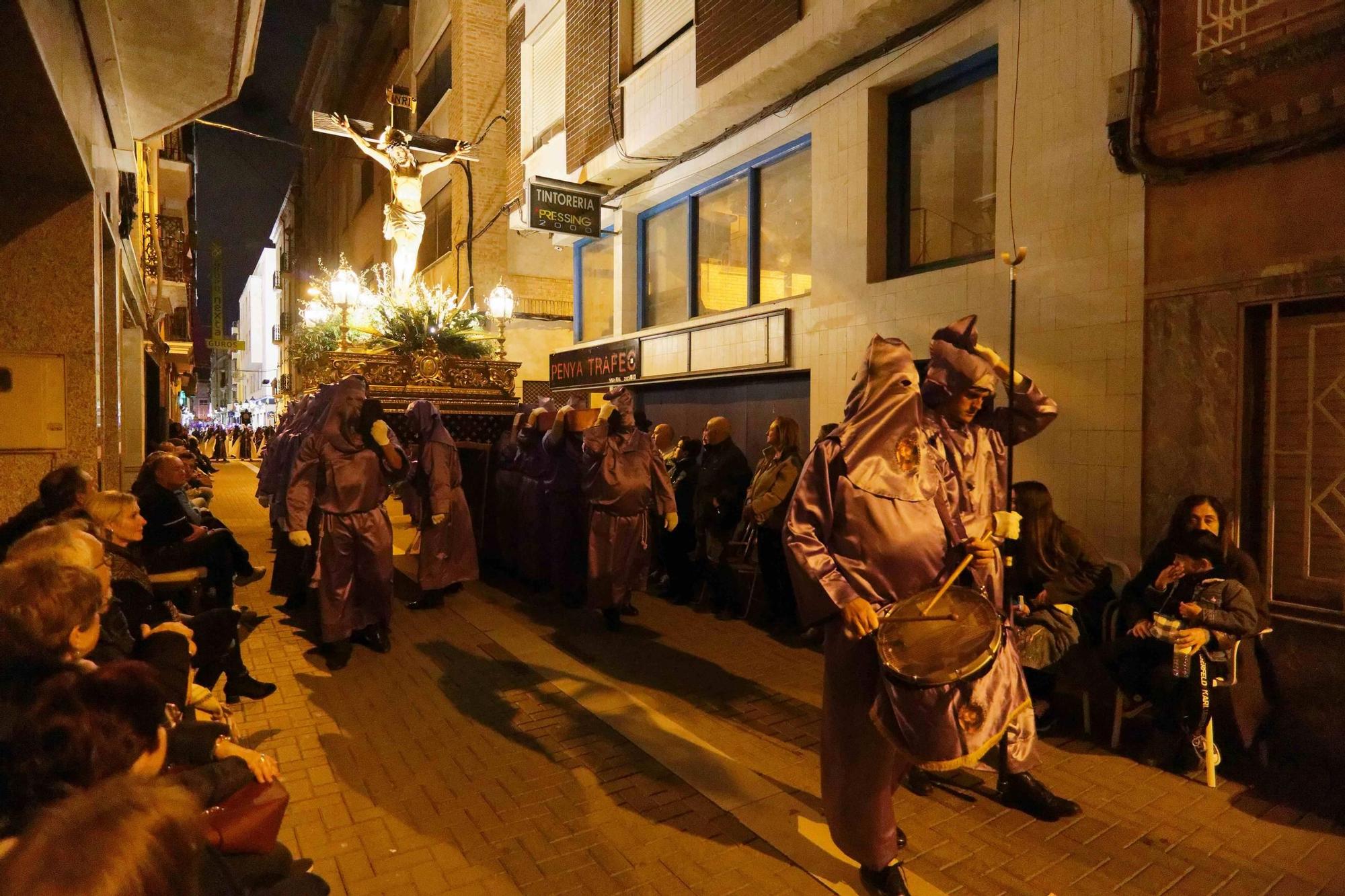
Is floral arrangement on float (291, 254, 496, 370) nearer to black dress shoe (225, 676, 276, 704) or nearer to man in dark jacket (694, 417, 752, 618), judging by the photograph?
man in dark jacket (694, 417, 752, 618)

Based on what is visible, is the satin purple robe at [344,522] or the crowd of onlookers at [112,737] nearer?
the crowd of onlookers at [112,737]

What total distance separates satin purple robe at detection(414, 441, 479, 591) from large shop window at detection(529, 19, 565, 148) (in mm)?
8730

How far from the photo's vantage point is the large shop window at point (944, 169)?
7.28m

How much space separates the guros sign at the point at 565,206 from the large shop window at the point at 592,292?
1990 mm

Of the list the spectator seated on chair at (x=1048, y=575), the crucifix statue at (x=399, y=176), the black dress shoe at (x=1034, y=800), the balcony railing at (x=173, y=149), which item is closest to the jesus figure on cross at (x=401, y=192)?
the crucifix statue at (x=399, y=176)

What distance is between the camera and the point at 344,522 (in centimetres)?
618

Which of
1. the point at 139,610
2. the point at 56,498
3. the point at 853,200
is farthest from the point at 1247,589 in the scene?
the point at 56,498

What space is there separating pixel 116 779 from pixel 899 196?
8.17m

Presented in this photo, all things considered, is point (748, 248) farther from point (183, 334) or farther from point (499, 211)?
point (183, 334)

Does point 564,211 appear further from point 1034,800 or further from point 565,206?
point 1034,800

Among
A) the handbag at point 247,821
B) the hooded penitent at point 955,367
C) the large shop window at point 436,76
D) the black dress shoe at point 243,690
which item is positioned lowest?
the black dress shoe at point 243,690

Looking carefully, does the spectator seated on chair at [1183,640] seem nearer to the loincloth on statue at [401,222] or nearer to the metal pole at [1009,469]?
the metal pole at [1009,469]

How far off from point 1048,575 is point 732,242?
716 centimetres

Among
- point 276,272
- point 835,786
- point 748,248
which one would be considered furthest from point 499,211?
point 276,272
